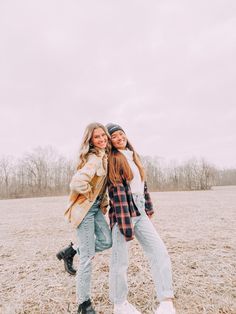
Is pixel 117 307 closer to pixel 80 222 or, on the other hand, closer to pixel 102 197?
pixel 80 222

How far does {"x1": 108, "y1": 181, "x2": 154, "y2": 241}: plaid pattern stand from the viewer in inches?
93.2

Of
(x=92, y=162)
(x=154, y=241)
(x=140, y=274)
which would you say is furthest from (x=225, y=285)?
(x=92, y=162)

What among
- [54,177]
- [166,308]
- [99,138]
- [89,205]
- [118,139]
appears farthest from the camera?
[54,177]

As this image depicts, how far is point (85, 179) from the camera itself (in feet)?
7.75

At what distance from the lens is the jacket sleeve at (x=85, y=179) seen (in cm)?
236

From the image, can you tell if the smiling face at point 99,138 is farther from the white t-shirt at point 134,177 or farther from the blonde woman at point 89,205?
the white t-shirt at point 134,177

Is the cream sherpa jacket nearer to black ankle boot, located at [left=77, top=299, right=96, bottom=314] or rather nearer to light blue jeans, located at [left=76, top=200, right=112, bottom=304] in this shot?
light blue jeans, located at [left=76, top=200, right=112, bottom=304]

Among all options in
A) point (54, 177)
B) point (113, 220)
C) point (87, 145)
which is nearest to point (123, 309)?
point (113, 220)

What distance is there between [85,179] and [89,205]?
10.4 inches

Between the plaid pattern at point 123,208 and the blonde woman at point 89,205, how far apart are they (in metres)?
0.14

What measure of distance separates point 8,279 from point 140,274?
1962mm

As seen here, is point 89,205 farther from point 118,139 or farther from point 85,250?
point 118,139

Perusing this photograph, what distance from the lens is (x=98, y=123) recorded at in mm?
2617

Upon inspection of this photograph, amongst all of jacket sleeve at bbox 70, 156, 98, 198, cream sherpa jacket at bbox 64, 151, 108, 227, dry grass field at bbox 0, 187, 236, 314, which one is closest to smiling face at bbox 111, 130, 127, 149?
cream sherpa jacket at bbox 64, 151, 108, 227
